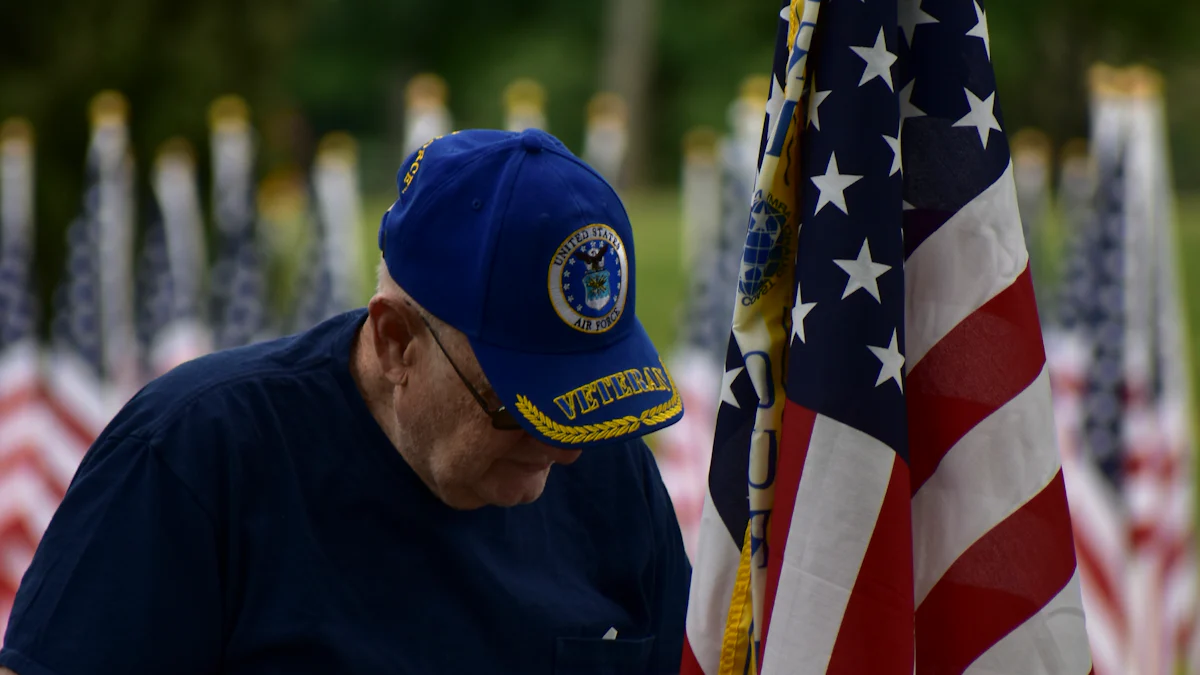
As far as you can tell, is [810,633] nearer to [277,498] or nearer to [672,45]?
[277,498]

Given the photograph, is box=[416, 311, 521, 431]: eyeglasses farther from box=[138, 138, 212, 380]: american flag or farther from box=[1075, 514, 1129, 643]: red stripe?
box=[138, 138, 212, 380]: american flag

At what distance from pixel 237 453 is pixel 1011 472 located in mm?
999

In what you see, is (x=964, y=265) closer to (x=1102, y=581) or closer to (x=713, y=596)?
(x=713, y=596)

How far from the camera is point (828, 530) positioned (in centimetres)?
187

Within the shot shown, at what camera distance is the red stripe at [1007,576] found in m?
1.90

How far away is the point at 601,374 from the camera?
2111 millimetres

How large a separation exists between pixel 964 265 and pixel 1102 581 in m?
5.86

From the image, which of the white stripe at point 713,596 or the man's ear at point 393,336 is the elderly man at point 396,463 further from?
the white stripe at point 713,596

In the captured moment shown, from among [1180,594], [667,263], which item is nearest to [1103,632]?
[1180,594]

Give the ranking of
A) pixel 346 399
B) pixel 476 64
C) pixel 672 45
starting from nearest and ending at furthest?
pixel 346 399
pixel 672 45
pixel 476 64

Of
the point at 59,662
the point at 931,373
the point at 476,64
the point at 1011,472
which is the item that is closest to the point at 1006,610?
the point at 1011,472

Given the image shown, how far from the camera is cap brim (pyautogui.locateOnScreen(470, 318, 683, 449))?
6.77ft

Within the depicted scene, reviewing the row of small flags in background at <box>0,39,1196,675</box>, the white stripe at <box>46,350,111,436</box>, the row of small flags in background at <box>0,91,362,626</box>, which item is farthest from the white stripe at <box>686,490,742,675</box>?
the white stripe at <box>46,350,111,436</box>

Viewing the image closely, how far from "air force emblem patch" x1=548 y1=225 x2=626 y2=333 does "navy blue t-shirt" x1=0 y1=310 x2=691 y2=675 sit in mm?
355
